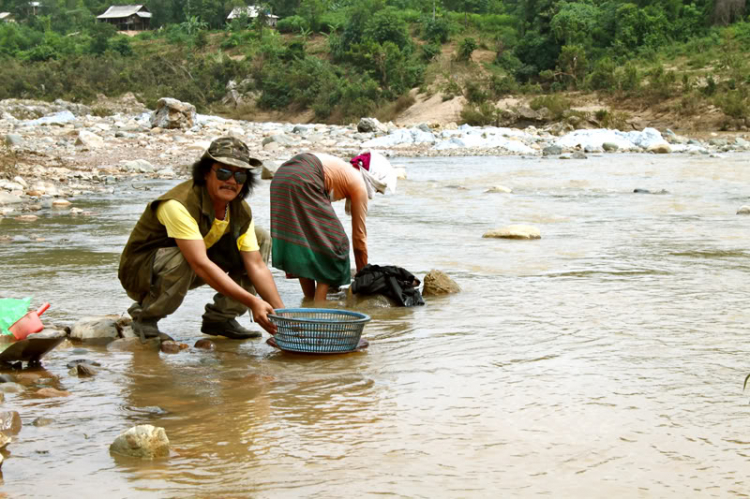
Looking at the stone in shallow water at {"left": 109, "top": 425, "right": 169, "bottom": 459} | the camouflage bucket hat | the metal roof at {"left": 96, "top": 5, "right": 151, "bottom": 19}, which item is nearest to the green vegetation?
the metal roof at {"left": 96, "top": 5, "right": 151, "bottom": 19}

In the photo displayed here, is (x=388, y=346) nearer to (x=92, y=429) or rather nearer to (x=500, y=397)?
(x=500, y=397)

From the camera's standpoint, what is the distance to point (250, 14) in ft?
184

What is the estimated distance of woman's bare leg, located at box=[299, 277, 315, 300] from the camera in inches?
212

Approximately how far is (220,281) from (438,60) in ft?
119

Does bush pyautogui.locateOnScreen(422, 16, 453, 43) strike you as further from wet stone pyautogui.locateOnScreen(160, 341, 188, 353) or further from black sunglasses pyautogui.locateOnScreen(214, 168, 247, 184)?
black sunglasses pyautogui.locateOnScreen(214, 168, 247, 184)

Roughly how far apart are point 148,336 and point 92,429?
1258 millimetres

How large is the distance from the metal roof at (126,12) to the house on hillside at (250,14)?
33.8ft

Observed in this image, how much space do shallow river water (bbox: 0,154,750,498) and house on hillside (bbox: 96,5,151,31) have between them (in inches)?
2420

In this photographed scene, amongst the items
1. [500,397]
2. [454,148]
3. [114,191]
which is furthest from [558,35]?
[500,397]

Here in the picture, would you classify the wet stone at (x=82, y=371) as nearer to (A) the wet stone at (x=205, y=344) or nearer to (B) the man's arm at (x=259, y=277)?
(A) the wet stone at (x=205, y=344)

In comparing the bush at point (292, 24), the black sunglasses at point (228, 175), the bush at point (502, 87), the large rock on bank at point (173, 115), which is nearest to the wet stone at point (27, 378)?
the black sunglasses at point (228, 175)

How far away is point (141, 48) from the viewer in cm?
5425

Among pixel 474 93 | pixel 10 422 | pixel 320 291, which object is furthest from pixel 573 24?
pixel 10 422

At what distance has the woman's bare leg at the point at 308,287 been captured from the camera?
539 centimetres
